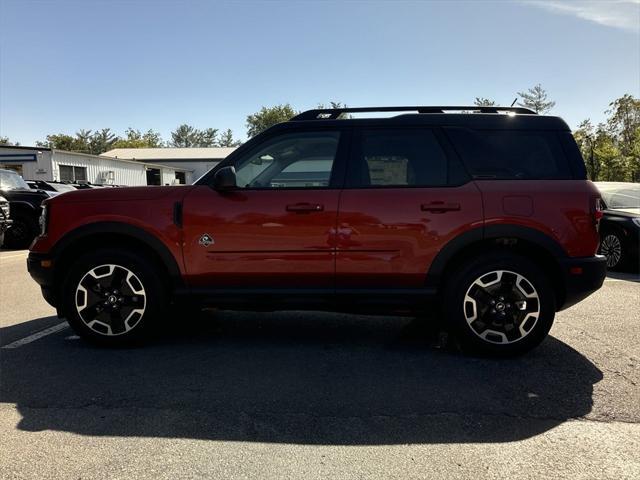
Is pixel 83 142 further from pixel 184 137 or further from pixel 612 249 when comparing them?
pixel 612 249

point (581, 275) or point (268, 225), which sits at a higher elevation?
point (268, 225)

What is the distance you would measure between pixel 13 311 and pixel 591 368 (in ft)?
19.6

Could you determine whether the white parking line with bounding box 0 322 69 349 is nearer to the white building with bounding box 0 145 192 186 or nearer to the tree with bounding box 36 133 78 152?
the white building with bounding box 0 145 192 186

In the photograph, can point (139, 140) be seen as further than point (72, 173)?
Yes

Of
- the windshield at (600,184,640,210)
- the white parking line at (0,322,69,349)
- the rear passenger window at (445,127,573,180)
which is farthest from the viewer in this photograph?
the windshield at (600,184,640,210)

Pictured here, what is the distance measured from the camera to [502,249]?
13.4ft

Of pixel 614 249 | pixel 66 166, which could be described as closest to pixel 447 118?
pixel 614 249

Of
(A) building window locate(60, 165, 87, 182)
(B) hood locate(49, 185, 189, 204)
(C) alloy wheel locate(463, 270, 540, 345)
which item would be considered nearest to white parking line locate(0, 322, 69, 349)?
(B) hood locate(49, 185, 189, 204)

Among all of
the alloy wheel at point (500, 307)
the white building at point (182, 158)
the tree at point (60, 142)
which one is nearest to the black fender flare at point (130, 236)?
the alloy wheel at point (500, 307)

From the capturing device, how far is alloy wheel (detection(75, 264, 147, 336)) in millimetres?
4215

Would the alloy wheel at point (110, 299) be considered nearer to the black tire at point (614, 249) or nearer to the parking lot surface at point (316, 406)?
the parking lot surface at point (316, 406)

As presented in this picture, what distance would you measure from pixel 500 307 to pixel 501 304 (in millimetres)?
26

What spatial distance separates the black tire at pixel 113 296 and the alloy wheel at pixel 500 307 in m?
2.58

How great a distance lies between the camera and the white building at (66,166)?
26641 mm
